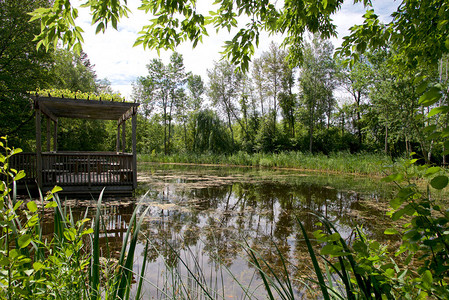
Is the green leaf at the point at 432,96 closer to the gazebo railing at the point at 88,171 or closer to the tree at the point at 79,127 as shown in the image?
the gazebo railing at the point at 88,171

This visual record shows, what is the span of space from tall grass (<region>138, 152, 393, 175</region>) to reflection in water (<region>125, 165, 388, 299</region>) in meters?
4.28

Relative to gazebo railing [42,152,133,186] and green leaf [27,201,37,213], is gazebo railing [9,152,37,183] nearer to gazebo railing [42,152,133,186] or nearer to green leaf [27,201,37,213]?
gazebo railing [42,152,133,186]

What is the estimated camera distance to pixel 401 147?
23.2 m

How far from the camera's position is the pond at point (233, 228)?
260cm

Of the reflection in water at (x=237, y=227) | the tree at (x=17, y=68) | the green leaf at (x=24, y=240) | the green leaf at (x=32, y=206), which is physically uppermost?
the tree at (x=17, y=68)

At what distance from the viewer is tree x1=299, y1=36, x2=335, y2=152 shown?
22.2m

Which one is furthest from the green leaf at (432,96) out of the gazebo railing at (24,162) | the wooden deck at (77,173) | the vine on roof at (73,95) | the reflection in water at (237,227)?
the gazebo railing at (24,162)

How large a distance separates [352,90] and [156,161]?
2157 centimetres

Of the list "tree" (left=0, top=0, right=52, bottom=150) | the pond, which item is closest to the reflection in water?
the pond

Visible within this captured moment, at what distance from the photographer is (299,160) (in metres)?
17.4

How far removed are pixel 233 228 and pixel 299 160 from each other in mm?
13861

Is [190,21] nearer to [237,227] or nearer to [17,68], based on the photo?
[237,227]

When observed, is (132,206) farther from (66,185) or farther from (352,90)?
(352,90)

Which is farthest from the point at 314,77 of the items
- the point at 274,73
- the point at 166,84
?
the point at 166,84
